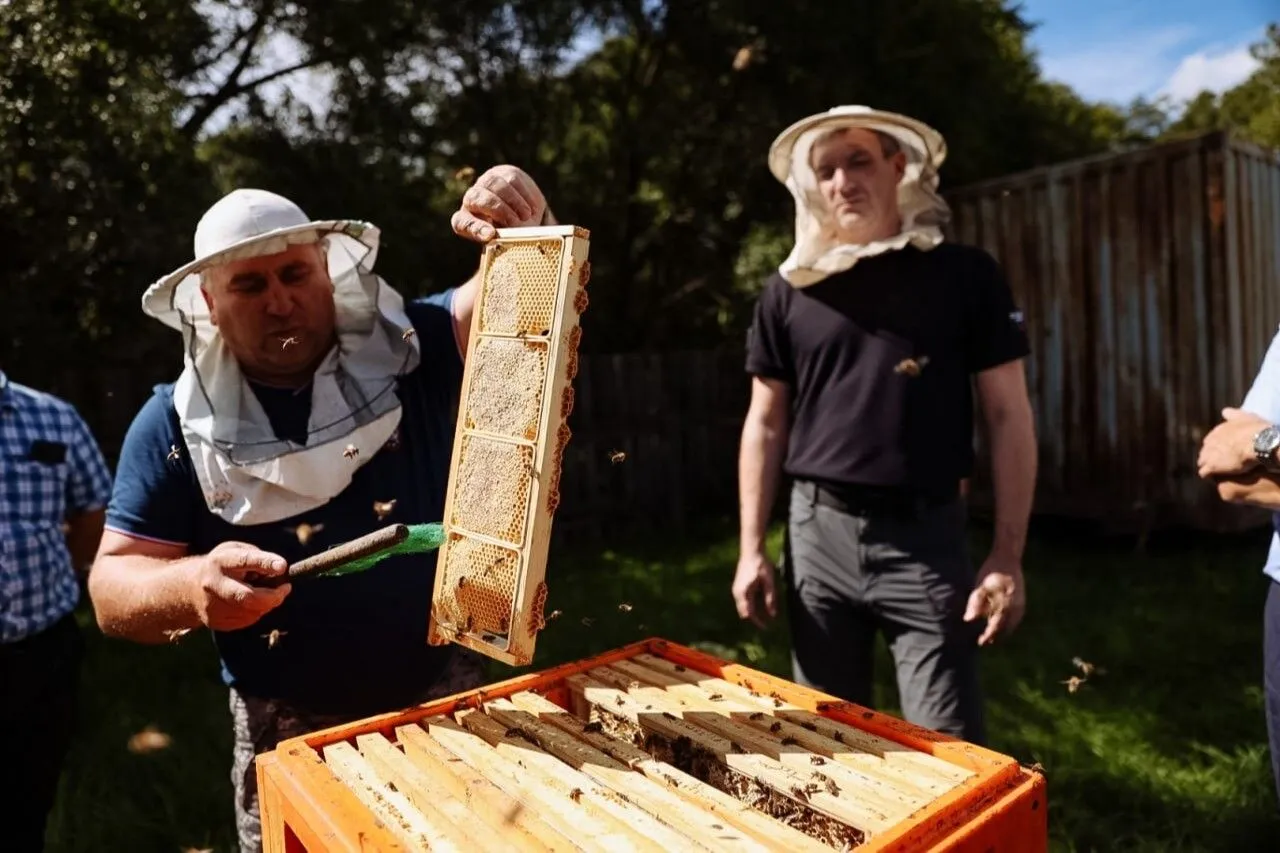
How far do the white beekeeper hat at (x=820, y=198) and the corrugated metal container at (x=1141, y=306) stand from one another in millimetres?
4925

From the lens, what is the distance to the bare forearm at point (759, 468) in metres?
3.23

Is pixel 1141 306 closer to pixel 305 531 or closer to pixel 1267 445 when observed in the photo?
pixel 1267 445

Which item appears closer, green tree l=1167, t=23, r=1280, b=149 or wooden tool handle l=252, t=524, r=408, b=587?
wooden tool handle l=252, t=524, r=408, b=587

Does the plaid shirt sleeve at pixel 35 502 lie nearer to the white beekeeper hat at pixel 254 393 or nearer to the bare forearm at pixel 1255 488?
the white beekeeper hat at pixel 254 393

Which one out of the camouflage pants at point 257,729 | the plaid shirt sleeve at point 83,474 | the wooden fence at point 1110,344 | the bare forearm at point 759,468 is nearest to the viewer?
the camouflage pants at point 257,729

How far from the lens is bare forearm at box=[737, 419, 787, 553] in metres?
3.23

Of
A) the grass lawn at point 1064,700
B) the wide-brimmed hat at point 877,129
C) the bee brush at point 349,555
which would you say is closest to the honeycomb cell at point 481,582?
the bee brush at point 349,555

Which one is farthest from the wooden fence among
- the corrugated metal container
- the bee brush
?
the bee brush

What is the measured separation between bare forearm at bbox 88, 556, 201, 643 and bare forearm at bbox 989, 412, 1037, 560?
2.23 m

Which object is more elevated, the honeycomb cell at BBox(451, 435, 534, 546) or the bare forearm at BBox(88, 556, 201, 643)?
the honeycomb cell at BBox(451, 435, 534, 546)

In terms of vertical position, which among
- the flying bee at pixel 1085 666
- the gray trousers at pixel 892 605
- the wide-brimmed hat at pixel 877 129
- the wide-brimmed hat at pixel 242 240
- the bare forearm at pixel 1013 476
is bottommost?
the flying bee at pixel 1085 666

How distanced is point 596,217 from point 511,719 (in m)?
8.98

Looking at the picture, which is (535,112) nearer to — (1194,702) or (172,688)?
(172,688)

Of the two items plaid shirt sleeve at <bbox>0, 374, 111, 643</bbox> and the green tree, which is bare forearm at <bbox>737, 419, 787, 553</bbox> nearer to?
plaid shirt sleeve at <bbox>0, 374, 111, 643</bbox>
